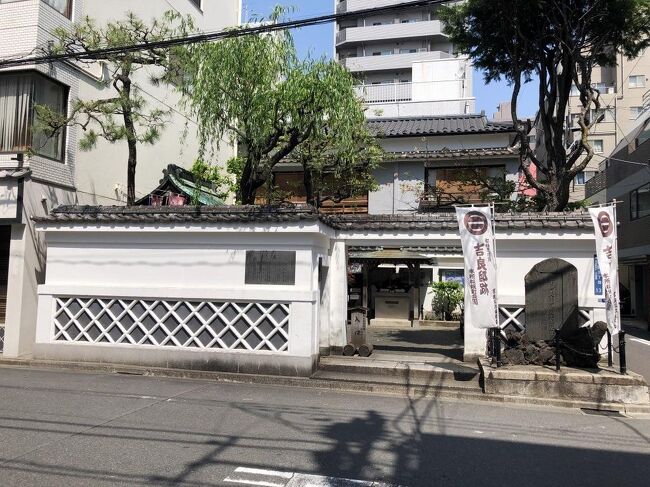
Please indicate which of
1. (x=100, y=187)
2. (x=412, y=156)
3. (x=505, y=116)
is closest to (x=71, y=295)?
(x=100, y=187)

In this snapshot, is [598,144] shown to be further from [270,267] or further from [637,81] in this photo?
[270,267]

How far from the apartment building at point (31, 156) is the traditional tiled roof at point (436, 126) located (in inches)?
424

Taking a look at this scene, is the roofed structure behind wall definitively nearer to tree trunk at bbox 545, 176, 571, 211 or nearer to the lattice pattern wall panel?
the lattice pattern wall panel

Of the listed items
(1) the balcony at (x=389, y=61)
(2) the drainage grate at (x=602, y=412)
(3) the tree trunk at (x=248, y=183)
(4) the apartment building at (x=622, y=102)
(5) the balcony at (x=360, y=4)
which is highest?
(5) the balcony at (x=360, y=4)

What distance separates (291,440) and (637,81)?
1648 inches

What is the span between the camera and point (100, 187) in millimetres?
15414

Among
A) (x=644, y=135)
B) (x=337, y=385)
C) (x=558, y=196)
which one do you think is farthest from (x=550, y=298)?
(x=644, y=135)

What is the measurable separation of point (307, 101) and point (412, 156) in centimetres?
1185

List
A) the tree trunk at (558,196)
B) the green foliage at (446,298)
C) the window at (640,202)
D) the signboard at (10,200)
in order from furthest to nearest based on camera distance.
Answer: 1. the window at (640,202)
2. the green foliage at (446,298)
3. the tree trunk at (558,196)
4. the signboard at (10,200)

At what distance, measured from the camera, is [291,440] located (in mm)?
6746

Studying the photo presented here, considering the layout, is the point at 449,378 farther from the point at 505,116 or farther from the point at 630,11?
the point at 505,116

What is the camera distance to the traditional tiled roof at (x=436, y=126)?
21845 mm

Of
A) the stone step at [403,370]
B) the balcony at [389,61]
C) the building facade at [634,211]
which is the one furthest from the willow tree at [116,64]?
the balcony at [389,61]

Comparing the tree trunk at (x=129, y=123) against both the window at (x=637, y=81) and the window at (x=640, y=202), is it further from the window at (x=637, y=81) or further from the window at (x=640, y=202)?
the window at (x=637, y=81)
